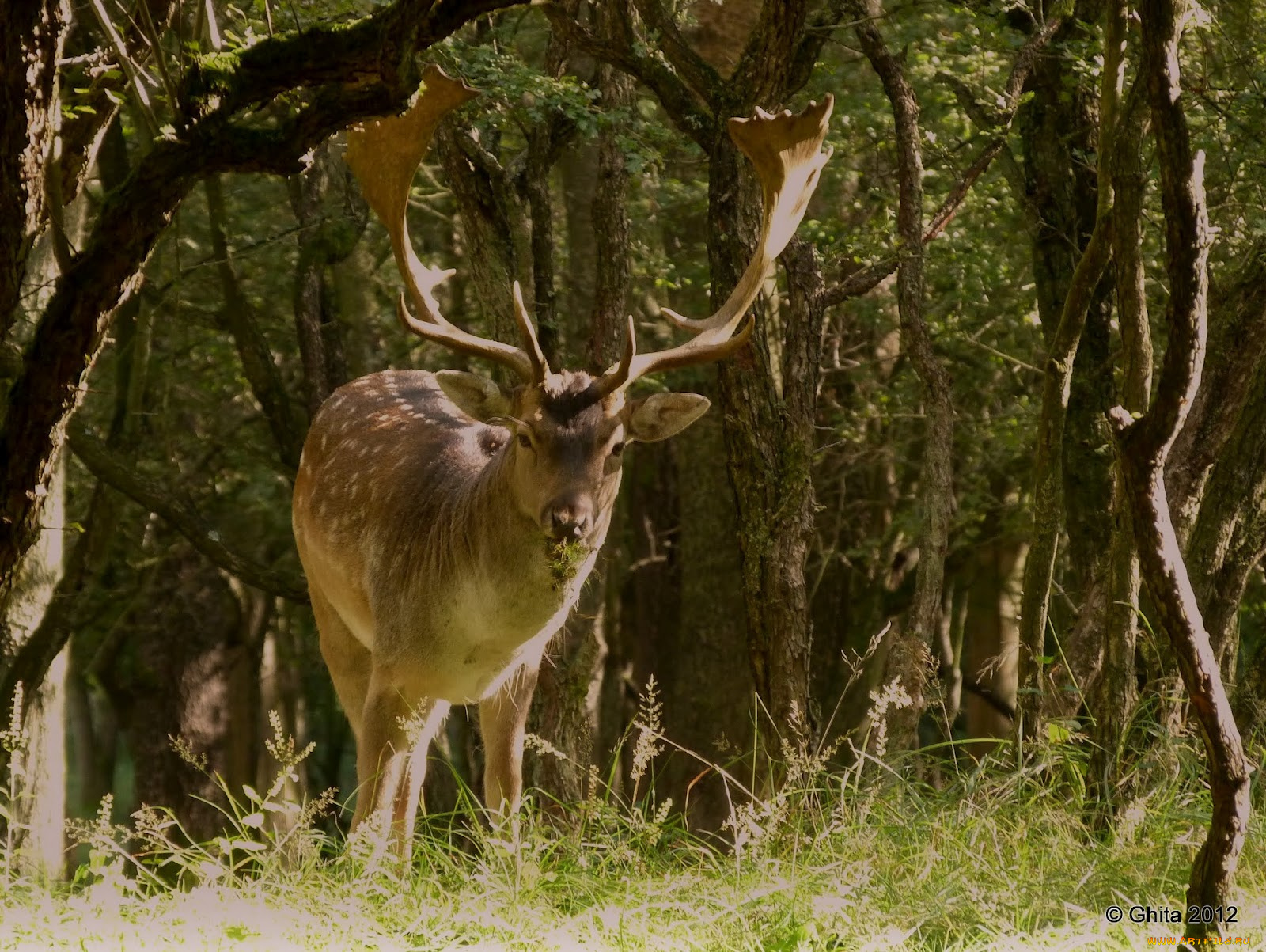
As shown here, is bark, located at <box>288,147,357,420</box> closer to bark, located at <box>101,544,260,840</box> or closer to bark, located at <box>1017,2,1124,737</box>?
bark, located at <box>1017,2,1124,737</box>

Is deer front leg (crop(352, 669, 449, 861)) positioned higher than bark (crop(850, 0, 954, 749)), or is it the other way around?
bark (crop(850, 0, 954, 749))

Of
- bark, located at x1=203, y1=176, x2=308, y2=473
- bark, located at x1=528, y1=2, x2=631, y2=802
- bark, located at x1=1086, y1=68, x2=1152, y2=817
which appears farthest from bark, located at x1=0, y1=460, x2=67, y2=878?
bark, located at x1=1086, y1=68, x2=1152, y2=817

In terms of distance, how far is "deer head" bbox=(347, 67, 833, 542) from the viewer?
6000mm

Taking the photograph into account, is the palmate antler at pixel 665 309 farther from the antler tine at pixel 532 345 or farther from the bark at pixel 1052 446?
the bark at pixel 1052 446

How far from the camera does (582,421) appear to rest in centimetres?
607

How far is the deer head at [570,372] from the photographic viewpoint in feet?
19.7

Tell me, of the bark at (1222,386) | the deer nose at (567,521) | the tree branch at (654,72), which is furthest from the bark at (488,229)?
the bark at (1222,386)

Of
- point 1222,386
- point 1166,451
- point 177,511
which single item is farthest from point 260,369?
point 1166,451

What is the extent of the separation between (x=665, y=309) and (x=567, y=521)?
3.21ft

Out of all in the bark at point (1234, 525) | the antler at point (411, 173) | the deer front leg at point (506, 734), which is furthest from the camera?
the deer front leg at point (506, 734)

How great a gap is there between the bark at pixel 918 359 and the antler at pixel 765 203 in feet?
3.13

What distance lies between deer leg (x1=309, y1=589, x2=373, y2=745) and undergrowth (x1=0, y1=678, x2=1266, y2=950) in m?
1.90

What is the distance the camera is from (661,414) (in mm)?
6441

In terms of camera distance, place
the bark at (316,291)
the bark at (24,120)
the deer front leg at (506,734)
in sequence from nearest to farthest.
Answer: the bark at (24,120), the deer front leg at (506,734), the bark at (316,291)
